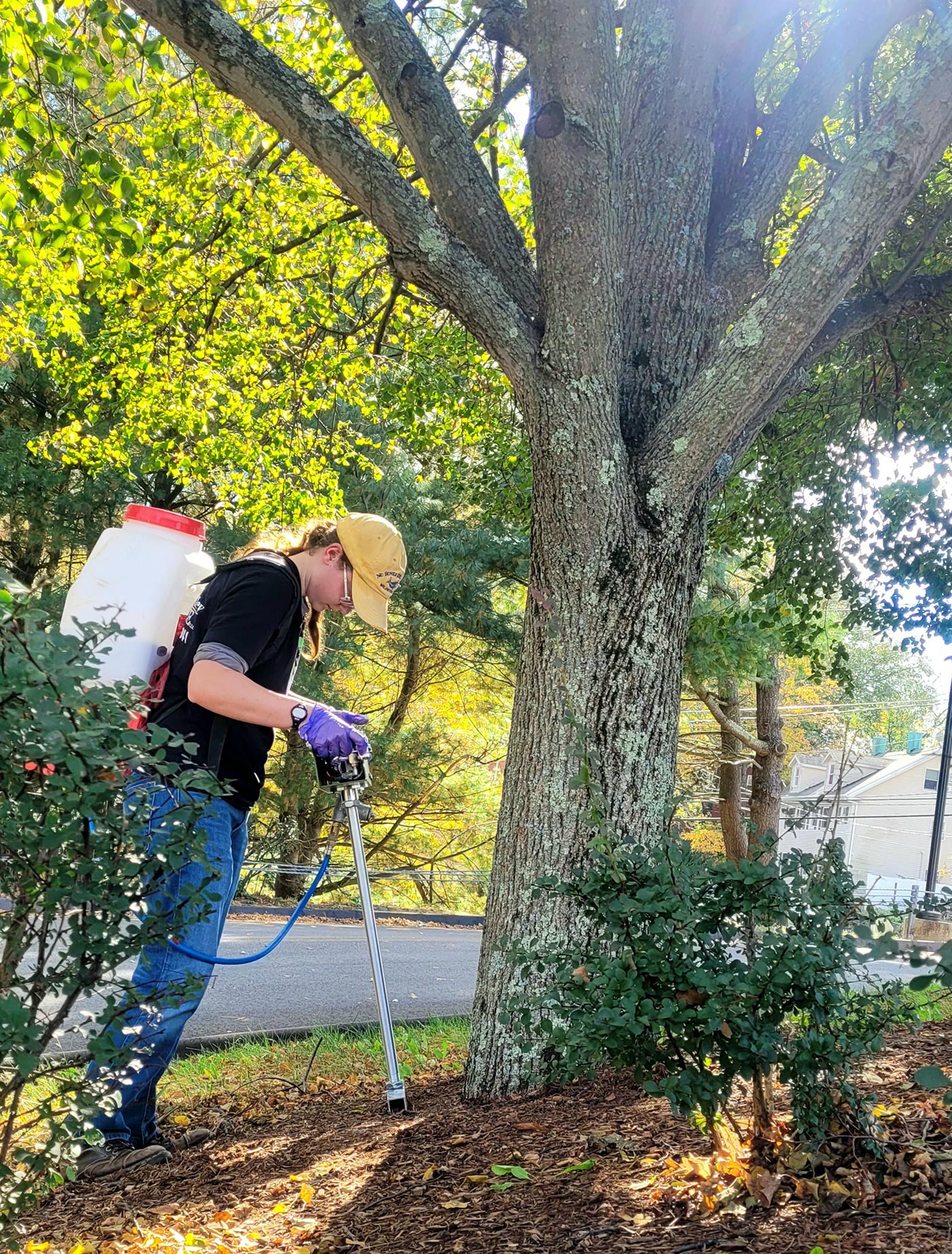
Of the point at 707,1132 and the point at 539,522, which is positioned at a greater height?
the point at 539,522

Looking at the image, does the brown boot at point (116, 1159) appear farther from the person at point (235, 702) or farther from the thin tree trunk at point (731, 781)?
the thin tree trunk at point (731, 781)

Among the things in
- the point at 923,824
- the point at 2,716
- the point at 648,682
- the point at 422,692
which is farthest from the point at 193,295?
the point at 923,824

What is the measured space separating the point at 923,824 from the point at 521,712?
41655 mm

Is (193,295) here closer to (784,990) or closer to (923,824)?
(784,990)

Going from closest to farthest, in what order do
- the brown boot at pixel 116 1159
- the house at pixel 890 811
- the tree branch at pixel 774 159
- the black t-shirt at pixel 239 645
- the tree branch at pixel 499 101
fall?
the brown boot at pixel 116 1159, the black t-shirt at pixel 239 645, the tree branch at pixel 774 159, the tree branch at pixel 499 101, the house at pixel 890 811

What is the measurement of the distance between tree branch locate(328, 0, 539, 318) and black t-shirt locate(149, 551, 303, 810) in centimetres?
128

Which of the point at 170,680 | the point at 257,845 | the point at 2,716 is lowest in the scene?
the point at 257,845

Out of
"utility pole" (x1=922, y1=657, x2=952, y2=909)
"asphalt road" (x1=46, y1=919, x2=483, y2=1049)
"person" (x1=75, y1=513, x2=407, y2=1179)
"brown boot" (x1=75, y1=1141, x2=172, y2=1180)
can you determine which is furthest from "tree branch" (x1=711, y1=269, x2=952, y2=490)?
"utility pole" (x1=922, y1=657, x2=952, y2=909)

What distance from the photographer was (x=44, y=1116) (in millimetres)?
1855

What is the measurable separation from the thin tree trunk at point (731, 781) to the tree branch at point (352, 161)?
15.3 metres

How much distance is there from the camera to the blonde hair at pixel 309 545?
364cm

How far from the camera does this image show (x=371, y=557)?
3.59 m

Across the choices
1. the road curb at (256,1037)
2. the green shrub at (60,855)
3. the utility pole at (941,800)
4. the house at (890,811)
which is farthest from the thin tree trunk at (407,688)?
the house at (890,811)

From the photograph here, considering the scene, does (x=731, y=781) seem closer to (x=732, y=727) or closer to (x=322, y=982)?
(x=732, y=727)
